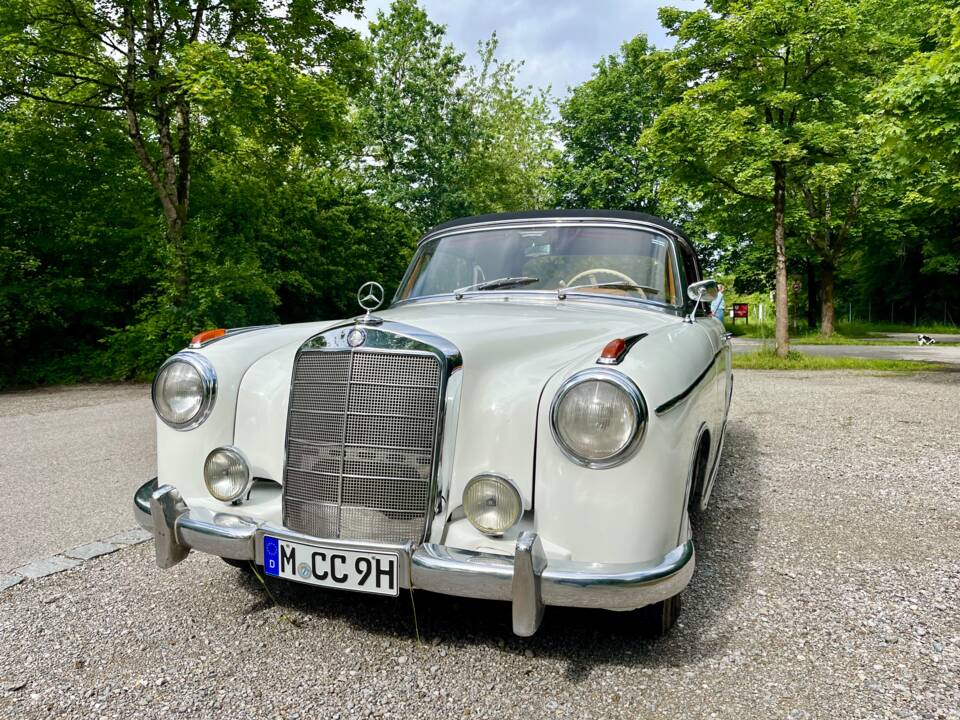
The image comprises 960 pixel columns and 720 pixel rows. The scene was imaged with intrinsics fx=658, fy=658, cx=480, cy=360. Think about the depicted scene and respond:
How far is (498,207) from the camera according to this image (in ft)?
97.6

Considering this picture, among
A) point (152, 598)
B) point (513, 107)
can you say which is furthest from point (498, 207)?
point (152, 598)

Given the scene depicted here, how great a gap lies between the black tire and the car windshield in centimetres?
164

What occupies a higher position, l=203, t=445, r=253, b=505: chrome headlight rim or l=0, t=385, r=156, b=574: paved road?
l=203, t=445, r=253, b=505: chrome headlight rim

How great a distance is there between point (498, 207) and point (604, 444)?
28.5 meters

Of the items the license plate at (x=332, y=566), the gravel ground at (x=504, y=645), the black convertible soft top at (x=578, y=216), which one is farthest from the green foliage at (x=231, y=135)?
the license plate at (x=332, y=566)

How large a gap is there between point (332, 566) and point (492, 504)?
1.94 feet

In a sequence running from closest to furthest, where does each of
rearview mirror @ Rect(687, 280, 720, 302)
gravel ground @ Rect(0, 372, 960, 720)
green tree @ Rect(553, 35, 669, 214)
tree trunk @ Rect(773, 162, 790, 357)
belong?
gravel ground @ Rect(0, 372, 960, 720) < rearview mirror @ Rect(687, 280, 720, 302) < tree trunk @ Rect(773, 162, 790, 357) < green tree @ Rect(553, 35, 669, 214)

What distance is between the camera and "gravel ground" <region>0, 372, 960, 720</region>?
2.13 m

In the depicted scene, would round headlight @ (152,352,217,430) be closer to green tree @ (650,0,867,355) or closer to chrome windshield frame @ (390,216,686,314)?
chrome windshield frame @ (390,216,686,314)

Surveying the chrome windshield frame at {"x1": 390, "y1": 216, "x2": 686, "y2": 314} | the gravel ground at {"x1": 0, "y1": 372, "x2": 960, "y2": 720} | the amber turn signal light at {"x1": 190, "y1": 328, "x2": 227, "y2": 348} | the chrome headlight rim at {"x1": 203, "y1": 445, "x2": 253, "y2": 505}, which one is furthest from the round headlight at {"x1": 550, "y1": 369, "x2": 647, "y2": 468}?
the amber turn signal light at {"x1": 190, "y1": 328, "x2": 227, "y2": 348}

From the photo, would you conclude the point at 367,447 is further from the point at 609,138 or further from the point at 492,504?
the point at 609,138

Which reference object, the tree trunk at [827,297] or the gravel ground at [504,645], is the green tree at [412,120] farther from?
the gravel ground at [504,645]

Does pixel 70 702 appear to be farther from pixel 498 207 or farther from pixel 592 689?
pixel 498 207

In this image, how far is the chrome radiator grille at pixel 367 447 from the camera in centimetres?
232
